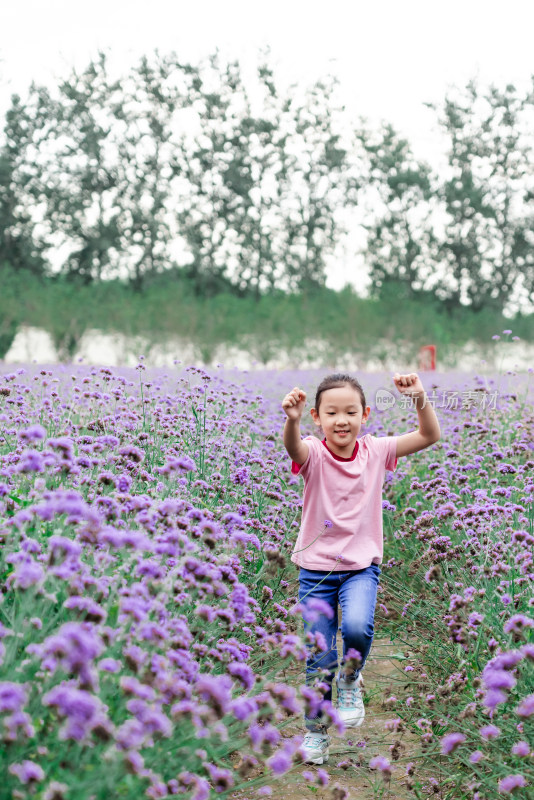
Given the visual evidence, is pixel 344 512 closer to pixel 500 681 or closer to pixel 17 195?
pixel 500 681

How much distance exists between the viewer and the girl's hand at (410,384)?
307 cm

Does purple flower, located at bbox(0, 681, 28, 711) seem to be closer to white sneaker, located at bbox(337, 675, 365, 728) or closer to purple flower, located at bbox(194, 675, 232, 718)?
purple flower, located at bbox(194, 675, 232, 718)

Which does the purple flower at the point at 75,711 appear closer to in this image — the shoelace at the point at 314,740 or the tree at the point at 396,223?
the shoelace at the point at 314,740

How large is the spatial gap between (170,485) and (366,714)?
1.41 metres

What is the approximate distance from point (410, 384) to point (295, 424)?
0.53m

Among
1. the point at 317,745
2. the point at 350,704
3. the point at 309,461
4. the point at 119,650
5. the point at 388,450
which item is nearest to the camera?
the point at 119,650

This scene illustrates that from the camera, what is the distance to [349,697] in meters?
3.07

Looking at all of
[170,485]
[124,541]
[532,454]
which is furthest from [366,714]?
[532,454]

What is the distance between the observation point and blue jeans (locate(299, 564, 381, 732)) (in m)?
2.96

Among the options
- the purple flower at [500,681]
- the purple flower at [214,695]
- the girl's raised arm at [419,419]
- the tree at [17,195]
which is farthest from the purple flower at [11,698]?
the tree at [17,195]

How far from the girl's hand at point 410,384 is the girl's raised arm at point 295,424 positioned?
0.42m

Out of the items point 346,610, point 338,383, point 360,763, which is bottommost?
point 360,763

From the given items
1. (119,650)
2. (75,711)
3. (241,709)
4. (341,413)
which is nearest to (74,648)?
(75,711)

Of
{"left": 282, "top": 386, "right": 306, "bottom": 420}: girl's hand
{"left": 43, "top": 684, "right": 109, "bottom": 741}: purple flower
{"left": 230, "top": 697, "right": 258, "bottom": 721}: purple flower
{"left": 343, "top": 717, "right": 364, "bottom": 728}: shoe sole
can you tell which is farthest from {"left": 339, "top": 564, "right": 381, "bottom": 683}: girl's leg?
{"left": 43, "top": 684, "right": 109, "bottom": 741}: purple flower
